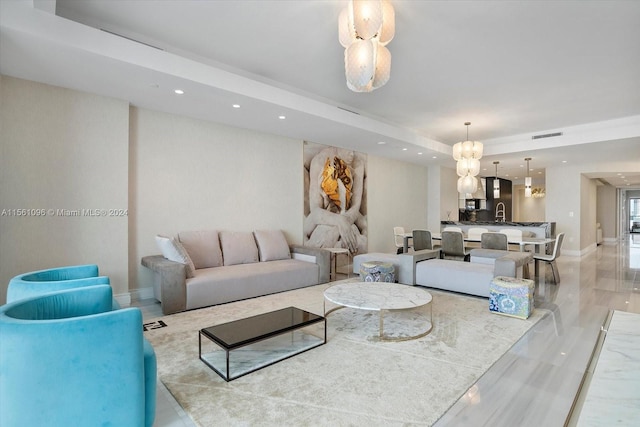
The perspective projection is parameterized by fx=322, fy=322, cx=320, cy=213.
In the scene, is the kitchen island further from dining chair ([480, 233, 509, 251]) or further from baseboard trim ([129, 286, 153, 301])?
baseboard trim ([129, 286, 153, 301])

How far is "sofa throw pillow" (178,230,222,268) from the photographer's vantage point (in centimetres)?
467

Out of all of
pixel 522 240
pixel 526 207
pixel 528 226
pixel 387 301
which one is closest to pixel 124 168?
pixel 387 301

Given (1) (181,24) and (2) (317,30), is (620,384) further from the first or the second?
(1) (181,24)

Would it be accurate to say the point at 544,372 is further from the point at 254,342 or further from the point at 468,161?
the point at 468,161

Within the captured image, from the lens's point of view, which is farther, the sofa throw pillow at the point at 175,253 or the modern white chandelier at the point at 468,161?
the modern white chandelier at the point at 468,161

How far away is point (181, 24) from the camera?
3.17m

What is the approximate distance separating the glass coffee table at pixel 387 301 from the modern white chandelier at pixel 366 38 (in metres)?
1.95

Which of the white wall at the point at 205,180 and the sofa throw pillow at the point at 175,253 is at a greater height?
the white wall at the point at 205,180

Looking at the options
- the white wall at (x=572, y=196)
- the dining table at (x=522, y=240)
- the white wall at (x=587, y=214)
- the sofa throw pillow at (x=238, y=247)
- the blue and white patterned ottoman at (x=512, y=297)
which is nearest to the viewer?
the blue and white patterned ottoman at (x=512, y=297)

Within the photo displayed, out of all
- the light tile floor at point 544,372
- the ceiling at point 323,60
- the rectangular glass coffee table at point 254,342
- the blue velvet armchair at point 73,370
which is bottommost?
the light tile floor at point 544,372

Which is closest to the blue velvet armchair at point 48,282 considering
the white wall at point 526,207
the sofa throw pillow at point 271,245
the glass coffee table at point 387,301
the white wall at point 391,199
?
the glass coffee table at point 387,301

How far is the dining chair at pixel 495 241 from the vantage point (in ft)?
18.2

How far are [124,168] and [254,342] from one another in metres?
3.11

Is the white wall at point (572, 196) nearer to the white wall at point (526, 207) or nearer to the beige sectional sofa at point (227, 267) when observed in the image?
the white wall at point (526, 207)
